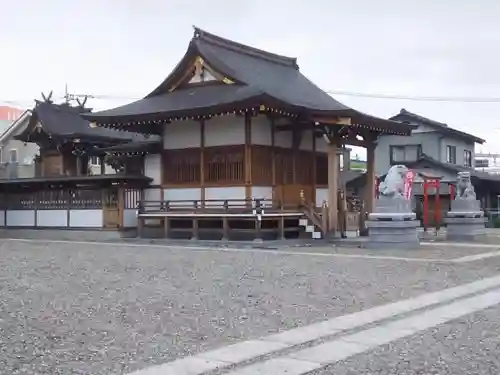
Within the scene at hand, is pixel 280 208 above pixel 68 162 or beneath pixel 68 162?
beneath

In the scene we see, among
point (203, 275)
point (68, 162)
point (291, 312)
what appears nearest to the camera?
point (291, 312)

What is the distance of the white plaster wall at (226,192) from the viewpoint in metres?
22.4

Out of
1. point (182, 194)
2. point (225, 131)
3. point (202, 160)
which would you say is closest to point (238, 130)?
point (225, 131)

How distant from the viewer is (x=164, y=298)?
377 inches

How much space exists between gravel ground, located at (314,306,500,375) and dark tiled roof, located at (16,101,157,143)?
24.3m

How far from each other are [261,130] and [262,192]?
2.12m

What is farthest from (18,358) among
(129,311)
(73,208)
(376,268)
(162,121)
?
(73,208)

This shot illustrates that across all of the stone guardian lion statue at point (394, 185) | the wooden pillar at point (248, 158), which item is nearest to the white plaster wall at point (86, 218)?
the wooden pillar at point (248, 158)

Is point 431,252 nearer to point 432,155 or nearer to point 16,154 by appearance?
point 432,155

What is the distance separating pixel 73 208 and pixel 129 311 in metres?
18.1

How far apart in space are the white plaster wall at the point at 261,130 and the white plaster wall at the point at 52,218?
8.50m

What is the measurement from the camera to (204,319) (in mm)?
8125

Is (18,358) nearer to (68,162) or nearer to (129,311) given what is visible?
(129,311)

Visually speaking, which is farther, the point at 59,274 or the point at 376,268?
the point at 376,268
